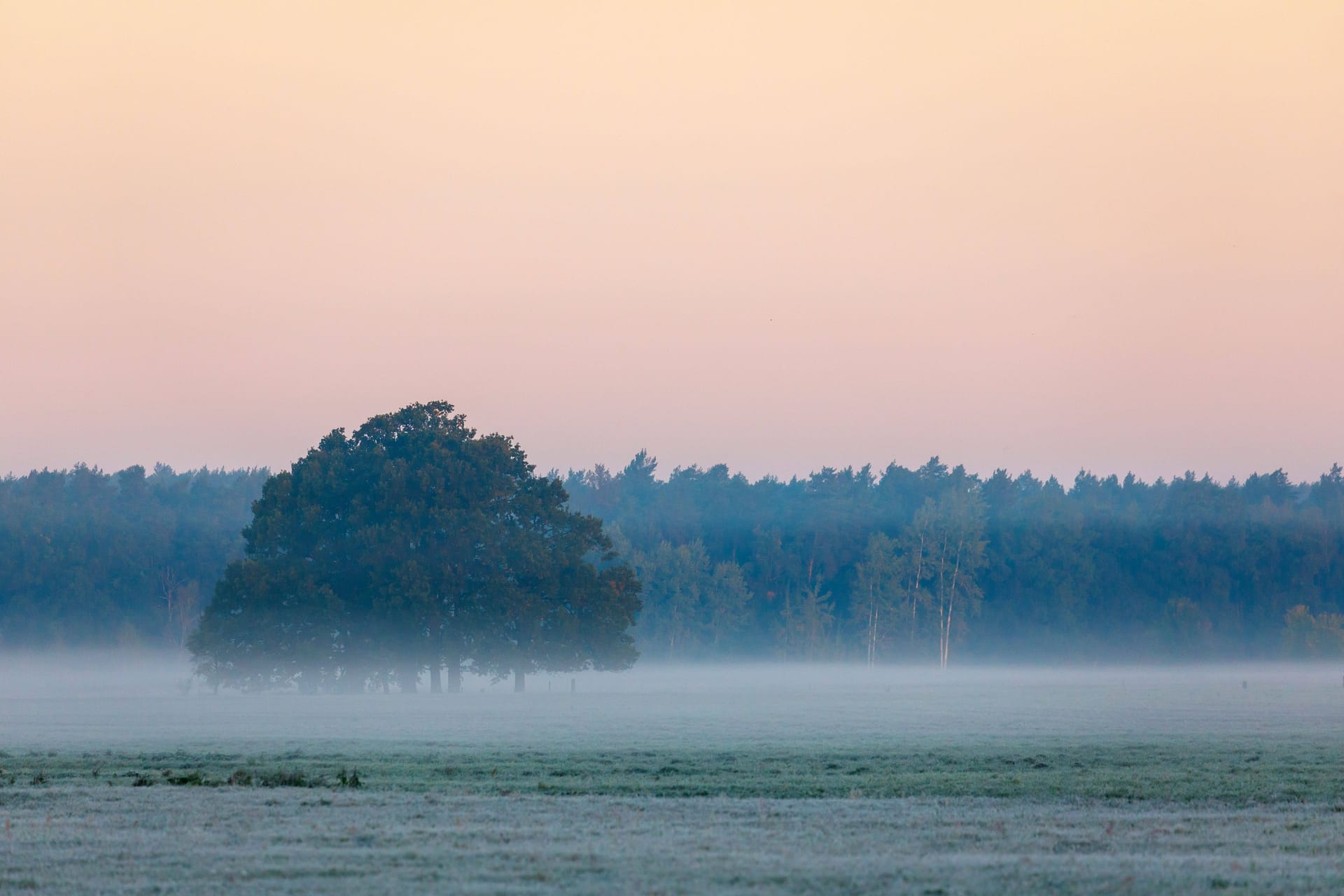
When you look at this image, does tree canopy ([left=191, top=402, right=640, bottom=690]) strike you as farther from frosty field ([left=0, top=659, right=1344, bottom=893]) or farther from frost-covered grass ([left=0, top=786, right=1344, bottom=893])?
frost-covered grass ([left=0, top=786, right=1344, bottom=893])

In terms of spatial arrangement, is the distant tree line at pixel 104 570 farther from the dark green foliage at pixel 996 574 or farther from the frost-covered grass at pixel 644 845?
the frost-covered grass at pixel 644 845

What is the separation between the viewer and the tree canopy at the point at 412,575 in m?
69.6

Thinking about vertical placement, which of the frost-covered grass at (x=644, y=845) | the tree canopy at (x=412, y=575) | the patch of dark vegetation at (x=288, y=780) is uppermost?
the tree canopy at (x=412, y=575)

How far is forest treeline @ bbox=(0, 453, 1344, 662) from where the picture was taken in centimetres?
12788

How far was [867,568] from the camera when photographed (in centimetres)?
13350

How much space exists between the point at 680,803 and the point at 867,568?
11665cm

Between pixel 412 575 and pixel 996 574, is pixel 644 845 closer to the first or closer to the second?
pixel 412 575

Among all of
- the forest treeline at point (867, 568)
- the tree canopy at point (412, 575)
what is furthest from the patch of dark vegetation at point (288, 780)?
the forest treeline at point (867, 568)

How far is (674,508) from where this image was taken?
157m

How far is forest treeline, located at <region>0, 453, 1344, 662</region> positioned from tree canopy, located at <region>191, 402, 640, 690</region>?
48514 mm

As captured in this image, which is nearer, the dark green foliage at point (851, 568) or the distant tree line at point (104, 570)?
the distant tree line at point (104, 570)

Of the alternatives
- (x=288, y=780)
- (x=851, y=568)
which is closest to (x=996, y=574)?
(x=851, y=568)

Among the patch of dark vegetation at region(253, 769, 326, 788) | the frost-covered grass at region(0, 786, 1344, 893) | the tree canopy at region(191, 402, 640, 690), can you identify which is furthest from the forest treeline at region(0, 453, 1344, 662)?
the frost-covered grass at region(0, 786, 1344, 893)

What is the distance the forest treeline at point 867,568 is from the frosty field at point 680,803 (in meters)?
88.4
